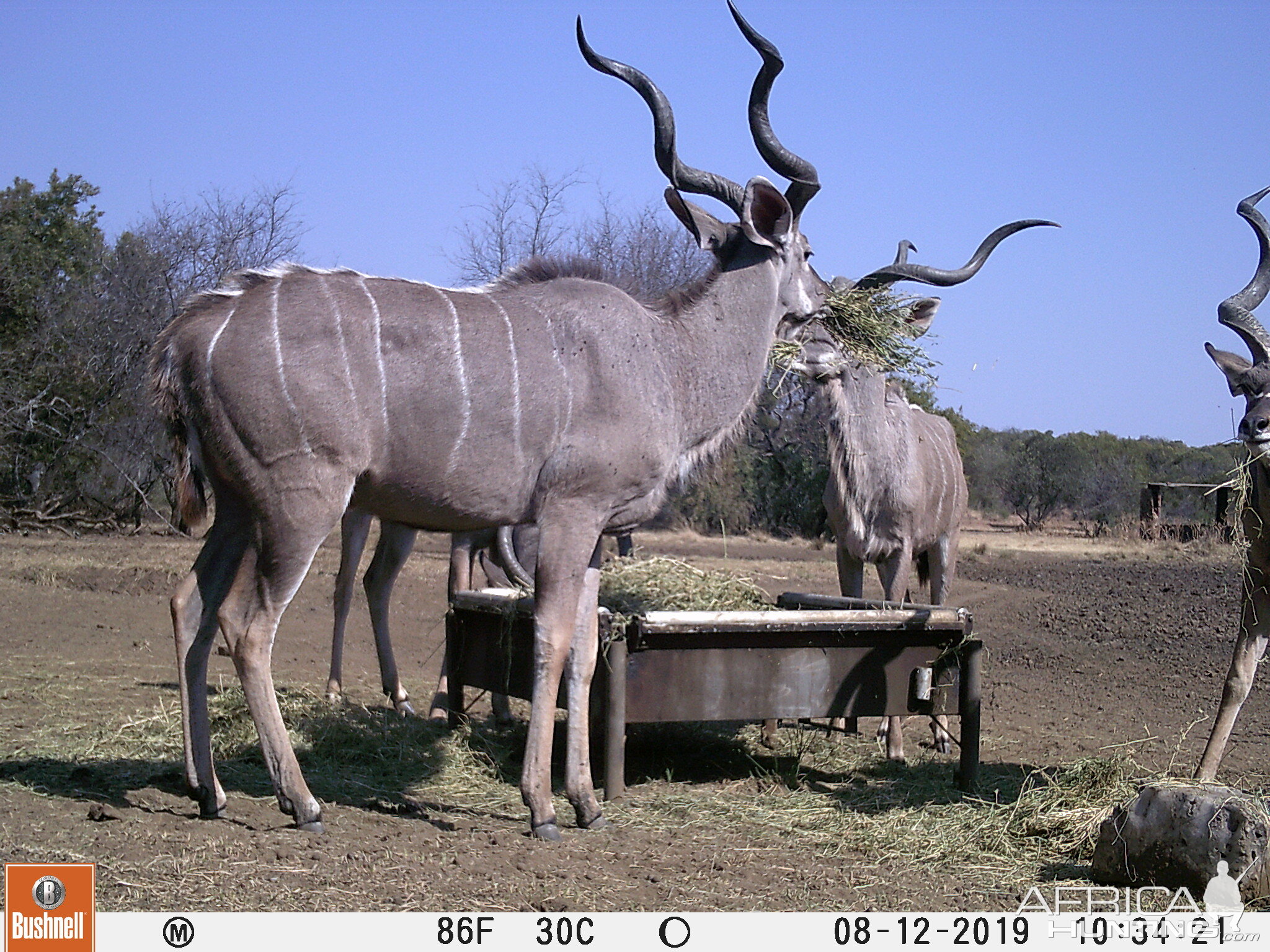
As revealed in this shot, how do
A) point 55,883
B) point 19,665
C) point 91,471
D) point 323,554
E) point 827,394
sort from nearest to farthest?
1. point 55,883
2. point 827,394
3. point 19,665
4. point 323,554
5. point 91,471

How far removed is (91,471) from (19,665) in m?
11.8

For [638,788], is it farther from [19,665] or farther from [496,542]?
[19,665]

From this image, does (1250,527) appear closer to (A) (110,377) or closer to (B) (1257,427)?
(B) (1257,427)

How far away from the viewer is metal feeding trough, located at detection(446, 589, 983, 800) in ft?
19.1

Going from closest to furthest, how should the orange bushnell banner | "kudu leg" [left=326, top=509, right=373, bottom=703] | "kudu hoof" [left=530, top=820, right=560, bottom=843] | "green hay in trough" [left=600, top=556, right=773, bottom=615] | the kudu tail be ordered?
the orange bushnell banner, the kudu tail, "kudu hoof" [left=530, top=820, right=560, bottom=843], "green hay in trough" [left=600, top=556, right=773, bottom=615], "kudu leg" [left=326, top=509, right=373, bottom=703]

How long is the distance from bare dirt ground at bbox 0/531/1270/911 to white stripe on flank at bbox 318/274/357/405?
168 centimetres

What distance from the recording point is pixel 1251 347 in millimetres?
5348

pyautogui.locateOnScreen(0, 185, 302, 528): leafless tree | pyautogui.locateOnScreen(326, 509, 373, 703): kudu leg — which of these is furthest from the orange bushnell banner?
pyautogui.locateOnScreen(0, 185, 302, 528): leafless tree

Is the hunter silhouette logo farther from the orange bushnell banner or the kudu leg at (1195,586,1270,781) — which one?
the orange bushnell banner

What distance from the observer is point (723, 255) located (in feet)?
19.6

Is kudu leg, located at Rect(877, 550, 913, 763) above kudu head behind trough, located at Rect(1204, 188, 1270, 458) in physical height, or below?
below

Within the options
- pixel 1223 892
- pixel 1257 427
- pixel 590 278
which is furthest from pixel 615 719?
pixel 1257 427

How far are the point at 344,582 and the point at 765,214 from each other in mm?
3905

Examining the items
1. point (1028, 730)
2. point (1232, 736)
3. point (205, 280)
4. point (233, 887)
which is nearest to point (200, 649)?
point (233, 887)
